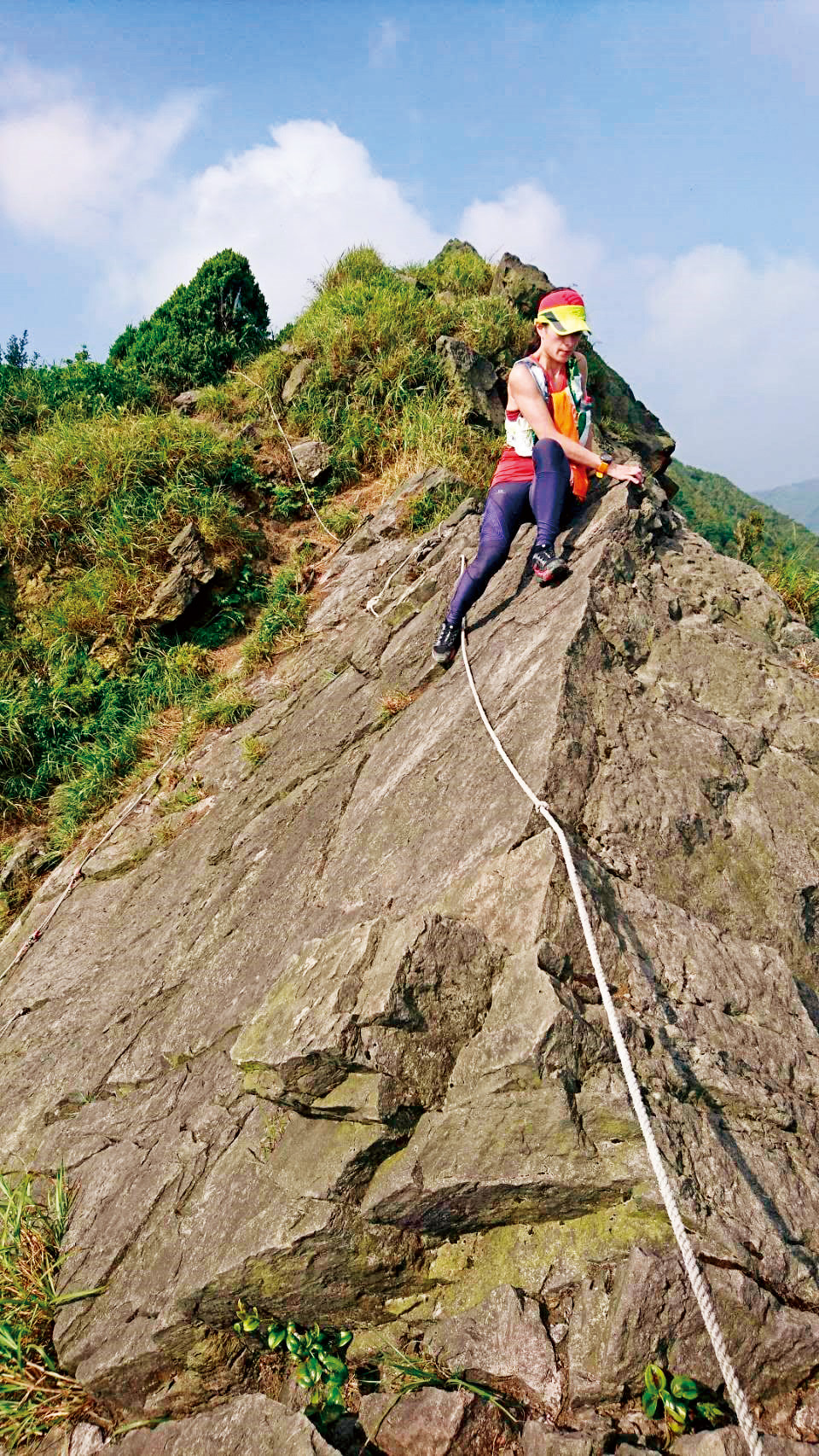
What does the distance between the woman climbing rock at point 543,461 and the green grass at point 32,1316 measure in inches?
129

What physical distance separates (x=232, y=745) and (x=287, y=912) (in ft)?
6.50

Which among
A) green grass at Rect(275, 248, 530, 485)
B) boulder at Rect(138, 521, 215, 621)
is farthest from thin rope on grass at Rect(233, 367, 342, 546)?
boulder at Rect(138, 521, 215, 621)

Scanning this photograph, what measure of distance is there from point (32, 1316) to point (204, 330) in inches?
398

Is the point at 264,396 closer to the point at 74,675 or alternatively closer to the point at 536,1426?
the point at 74,675

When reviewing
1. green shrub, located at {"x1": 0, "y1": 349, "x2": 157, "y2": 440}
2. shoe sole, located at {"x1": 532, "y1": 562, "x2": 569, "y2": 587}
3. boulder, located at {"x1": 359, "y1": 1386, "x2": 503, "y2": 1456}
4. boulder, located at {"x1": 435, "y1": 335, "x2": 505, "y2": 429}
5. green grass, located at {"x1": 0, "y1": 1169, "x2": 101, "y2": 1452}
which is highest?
green shrub, located at {"x1": 0, "y1": 349, "x2": 157, "y2": 440}

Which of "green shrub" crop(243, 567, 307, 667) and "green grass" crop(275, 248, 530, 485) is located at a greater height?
"green grass" crop(275, 248, 530, 485)

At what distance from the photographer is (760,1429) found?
2162 mm

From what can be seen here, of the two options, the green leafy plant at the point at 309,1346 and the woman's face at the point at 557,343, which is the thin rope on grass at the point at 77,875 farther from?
the woman's face at the point at 557,343

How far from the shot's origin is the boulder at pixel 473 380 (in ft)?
27.1

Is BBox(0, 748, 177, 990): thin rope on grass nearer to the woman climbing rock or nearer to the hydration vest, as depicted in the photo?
the woman climbing rock

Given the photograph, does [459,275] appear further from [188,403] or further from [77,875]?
[77,875]

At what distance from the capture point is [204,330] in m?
10.2

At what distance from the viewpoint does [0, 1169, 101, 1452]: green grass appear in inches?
116

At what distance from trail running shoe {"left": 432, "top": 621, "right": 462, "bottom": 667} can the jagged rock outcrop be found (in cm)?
10
